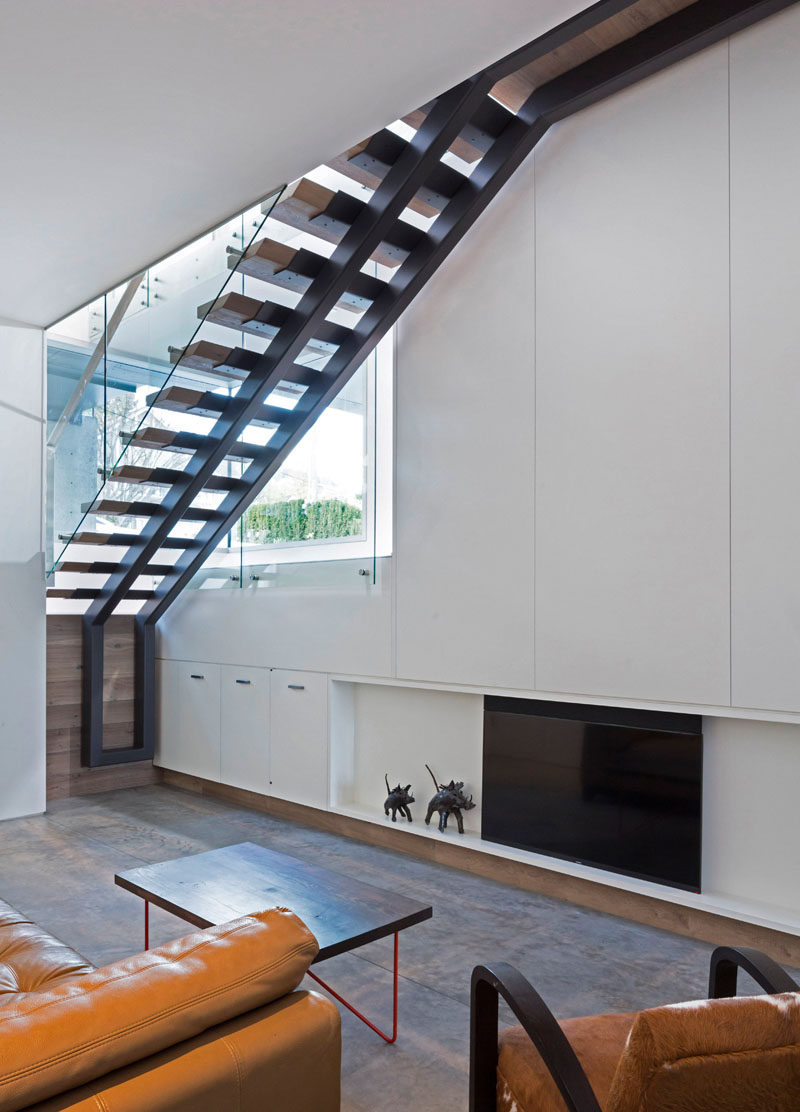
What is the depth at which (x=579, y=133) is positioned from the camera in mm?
3994

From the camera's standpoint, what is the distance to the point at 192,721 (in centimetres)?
611

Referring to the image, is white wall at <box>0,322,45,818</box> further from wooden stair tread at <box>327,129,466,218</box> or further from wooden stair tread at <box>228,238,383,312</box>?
wooden stair tread at <box>327,129,466,218</box>

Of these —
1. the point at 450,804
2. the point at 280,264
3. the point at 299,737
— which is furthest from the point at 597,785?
the point at 280,264

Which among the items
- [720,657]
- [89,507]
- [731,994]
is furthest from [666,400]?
[89,507]

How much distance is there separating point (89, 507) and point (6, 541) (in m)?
0.76

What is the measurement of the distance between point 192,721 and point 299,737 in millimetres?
1226

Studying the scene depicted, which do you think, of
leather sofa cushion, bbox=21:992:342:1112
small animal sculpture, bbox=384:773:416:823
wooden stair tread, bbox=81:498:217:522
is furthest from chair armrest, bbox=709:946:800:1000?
wooden stair tread, bbox=81:498:217:522

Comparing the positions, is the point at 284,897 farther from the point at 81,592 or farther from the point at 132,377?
the point at 81,592

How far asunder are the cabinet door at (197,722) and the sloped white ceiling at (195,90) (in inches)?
120

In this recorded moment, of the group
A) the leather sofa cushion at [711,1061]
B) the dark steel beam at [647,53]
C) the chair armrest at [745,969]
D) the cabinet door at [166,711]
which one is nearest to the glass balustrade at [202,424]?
the cabinet door at [166,711]

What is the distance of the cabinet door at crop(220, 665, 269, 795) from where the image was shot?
5512 mm

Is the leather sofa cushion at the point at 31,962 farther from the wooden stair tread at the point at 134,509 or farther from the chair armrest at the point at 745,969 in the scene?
the wooden stair tread at the point at 134,509

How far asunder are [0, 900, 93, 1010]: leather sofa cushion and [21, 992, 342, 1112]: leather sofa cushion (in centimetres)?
67

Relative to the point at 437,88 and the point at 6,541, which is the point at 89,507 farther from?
the point at 437,88
